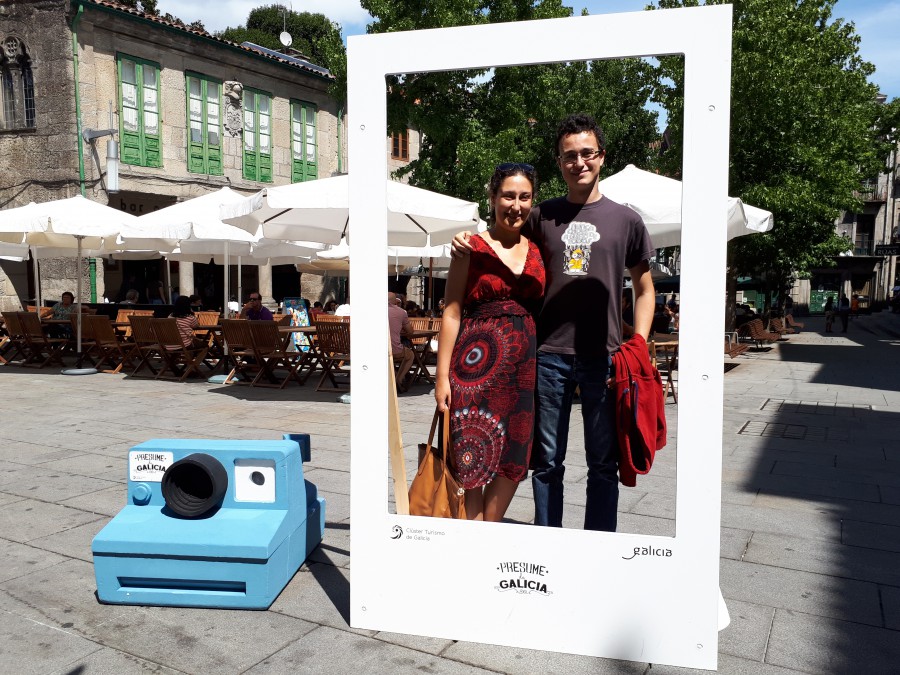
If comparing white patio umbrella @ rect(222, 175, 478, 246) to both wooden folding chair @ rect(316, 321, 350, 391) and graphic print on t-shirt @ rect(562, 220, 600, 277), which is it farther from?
graphic print on t-shirt @ rect(562, 220, 600, 277)

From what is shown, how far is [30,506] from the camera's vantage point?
4.32m

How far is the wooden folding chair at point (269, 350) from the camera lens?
9125 mm

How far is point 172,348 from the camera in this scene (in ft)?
33.4

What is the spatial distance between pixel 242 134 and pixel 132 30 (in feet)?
13.0

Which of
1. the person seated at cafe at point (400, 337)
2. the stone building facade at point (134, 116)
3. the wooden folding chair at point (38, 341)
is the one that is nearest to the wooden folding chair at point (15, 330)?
the wooden folding chair at point (38, 341)

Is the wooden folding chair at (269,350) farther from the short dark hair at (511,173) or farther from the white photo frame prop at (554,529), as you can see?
the short dark hair at (511,173)

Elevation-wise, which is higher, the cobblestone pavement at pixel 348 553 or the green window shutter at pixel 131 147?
the green window shutter at pixel 131 147

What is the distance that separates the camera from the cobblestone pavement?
8.55 feet

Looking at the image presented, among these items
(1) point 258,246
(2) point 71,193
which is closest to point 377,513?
(1) point 258,246

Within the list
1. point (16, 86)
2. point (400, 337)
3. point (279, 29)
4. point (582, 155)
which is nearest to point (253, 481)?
point (582, 155)

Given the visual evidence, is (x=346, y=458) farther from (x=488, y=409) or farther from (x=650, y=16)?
(x=650, y=16)

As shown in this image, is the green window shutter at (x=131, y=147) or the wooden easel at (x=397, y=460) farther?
the green window shutter at (x=131, y=147)

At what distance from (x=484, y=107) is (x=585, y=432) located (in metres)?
12.3

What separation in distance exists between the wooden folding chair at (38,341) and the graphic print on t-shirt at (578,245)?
35.8 feet
